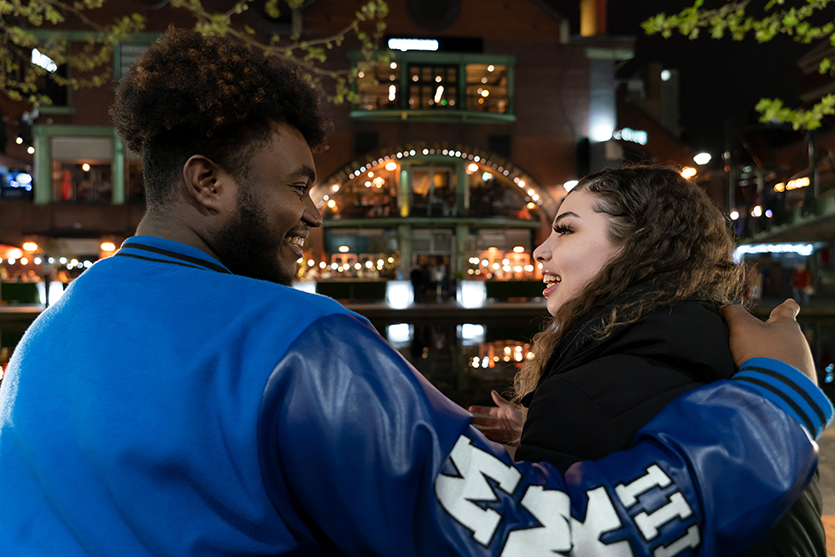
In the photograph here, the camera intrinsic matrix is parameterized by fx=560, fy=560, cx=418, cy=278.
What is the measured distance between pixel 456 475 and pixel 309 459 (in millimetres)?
217

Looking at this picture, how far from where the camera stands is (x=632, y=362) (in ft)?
4.13

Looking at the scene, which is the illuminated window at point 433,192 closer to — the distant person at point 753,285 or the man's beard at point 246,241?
the distant person at point 753,285

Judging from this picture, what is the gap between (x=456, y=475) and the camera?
83 centimetres

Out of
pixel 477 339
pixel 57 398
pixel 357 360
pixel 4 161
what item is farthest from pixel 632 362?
pixel 4 161

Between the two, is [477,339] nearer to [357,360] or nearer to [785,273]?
[357,360]

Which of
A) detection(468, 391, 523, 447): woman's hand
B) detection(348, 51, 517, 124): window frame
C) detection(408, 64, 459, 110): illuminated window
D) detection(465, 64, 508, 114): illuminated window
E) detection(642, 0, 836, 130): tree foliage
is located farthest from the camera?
detection(465, 64, 508, 114): illuminated window

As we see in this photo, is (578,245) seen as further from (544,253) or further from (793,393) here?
(793,393)

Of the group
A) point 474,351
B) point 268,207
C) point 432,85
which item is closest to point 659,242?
point 268,207

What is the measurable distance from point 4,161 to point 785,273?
50.9m

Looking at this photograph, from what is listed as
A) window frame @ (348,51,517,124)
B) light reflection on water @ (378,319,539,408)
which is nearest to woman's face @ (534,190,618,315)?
light reflection on water @ (378,319,539,408)

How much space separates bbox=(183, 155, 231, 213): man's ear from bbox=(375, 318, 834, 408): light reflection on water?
5.84 m

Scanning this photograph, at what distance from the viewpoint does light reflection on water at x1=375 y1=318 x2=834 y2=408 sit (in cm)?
795

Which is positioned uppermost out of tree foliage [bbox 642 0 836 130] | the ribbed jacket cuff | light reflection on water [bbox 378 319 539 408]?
tree foliage [bbox 642 0 836 130]

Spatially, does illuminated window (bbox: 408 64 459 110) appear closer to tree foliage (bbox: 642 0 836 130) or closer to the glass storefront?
the glass storefront
